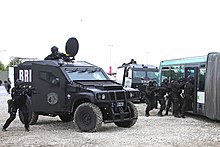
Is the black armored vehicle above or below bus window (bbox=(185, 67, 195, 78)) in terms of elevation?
below

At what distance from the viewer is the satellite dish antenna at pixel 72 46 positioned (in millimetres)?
13079

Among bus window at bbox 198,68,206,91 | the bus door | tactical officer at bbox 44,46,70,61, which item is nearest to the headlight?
tactical officer at bbox 44,46,70,61

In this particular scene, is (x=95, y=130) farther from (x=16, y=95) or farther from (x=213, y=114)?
(x=213, y=114)

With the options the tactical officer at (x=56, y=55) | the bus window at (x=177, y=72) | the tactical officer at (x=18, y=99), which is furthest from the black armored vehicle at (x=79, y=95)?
the bus window at (x=177, y=72)

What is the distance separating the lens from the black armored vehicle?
1053 cm

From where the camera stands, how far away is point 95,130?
34.3ft

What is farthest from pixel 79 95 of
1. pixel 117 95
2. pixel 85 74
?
pixel 85 74

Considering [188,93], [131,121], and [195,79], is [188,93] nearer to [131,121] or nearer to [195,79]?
[195,79]

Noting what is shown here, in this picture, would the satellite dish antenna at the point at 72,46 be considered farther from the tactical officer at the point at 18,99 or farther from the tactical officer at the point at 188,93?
the tactical officer at the point at 188,93

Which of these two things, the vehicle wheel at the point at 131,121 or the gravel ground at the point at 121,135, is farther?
the vehicle wheel at the point at 131,121

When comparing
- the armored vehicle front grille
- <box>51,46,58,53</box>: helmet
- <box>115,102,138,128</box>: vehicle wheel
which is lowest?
<box>115,102,138,128</box>: vehicle wheel

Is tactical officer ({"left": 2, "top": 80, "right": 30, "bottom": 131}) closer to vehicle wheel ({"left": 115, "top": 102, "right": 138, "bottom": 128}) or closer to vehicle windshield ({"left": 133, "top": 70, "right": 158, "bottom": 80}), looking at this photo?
vehicle wheel ({"left": 115, "top": 102, "right": 138, "bottom": 128})

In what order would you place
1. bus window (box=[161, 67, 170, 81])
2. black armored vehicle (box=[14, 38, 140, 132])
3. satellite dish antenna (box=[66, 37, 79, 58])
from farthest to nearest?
bus window (box=[161, 67, 170, 81]), satellite dish antenna (box=[66, 37, 79, 58]), black armored vehicle (box=[14, 38, 140, 132])

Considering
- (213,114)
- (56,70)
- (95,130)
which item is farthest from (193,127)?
(56,70)
